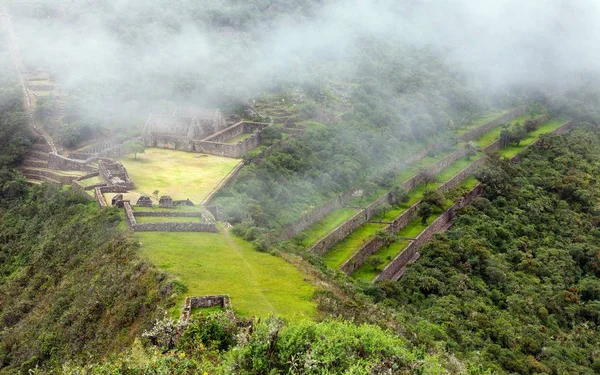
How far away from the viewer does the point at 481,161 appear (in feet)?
233

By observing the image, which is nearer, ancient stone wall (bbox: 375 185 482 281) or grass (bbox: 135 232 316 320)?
grass (bbox: 135 232 316 320)

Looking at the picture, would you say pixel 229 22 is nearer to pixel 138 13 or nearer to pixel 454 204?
pixel 138 13

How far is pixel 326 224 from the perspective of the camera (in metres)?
50.3

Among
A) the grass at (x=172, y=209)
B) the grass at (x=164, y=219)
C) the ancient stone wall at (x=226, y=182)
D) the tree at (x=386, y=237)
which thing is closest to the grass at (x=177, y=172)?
the ancient stone wall at (x=226, y=182)

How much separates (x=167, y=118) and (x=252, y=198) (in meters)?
18.1

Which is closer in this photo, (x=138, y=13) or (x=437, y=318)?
(x=437, y=318)

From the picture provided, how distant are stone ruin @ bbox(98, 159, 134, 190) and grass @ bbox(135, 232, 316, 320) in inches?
395

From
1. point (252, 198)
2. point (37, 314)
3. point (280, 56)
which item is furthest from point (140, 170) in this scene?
point (280, 56)

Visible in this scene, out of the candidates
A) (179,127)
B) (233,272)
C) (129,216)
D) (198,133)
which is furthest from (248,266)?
(179,127)

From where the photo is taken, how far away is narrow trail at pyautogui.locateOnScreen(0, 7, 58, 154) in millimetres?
56669

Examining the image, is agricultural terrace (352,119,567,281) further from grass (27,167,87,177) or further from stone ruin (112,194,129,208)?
grass (27,167,87,177)

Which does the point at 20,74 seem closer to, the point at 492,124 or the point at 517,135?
the point at 517,135

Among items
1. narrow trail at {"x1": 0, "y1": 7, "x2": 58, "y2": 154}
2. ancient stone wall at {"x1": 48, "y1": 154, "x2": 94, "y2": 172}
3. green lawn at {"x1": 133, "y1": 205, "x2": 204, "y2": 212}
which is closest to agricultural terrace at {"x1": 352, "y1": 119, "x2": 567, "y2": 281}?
green lawn at {"x1": 133, "y1": 205, "x2": 204, "y2": 212}

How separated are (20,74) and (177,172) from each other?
89.0ft
